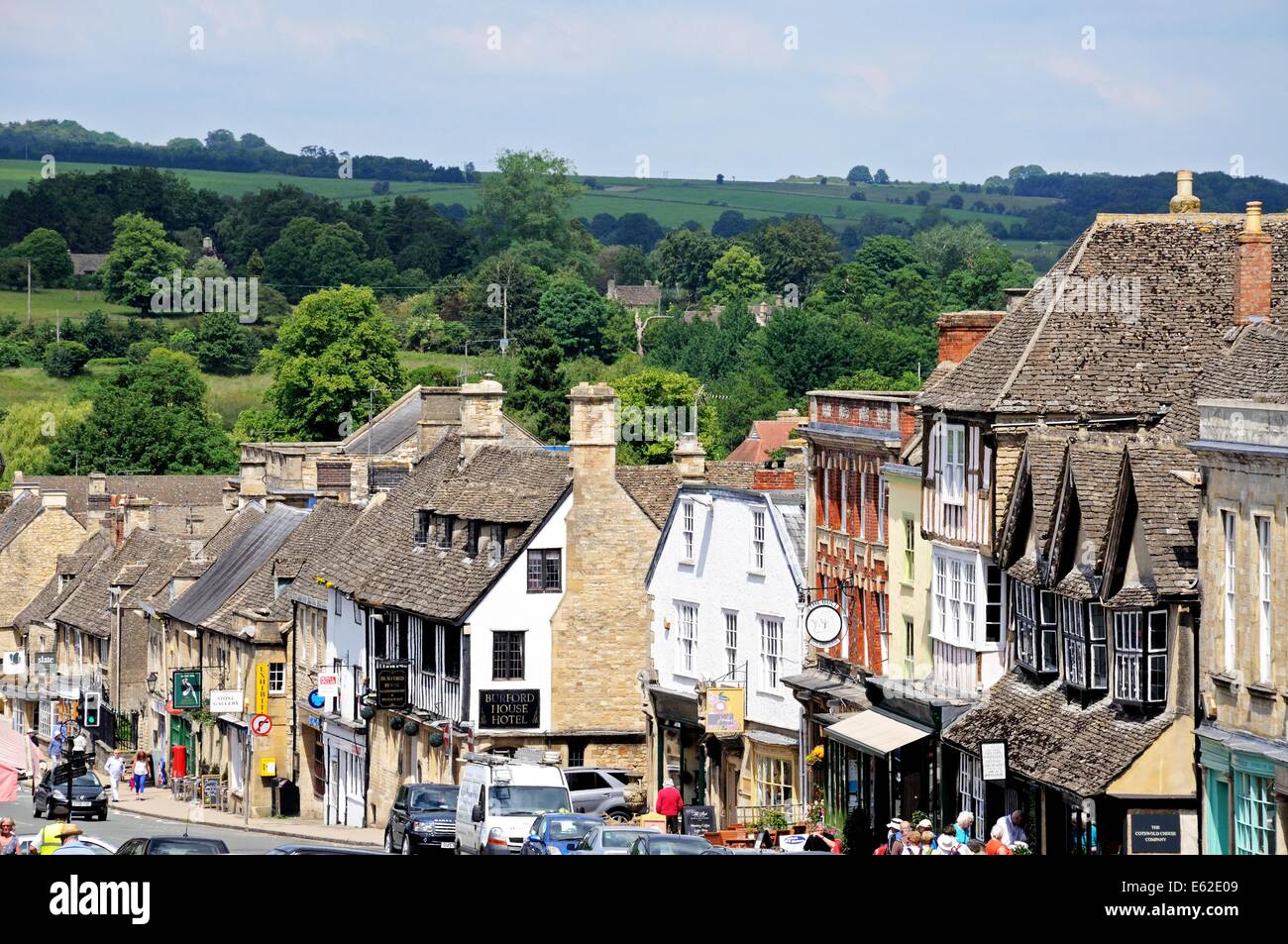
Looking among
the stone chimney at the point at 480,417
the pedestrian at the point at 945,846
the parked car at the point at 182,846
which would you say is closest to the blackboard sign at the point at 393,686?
the stone chimney at the point at 480,417

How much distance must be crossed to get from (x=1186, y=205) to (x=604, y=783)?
19912mm

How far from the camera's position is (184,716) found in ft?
287

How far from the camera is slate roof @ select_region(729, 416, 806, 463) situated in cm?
13925

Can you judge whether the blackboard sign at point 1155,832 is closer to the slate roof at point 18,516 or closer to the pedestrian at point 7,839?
the pedestrian at point 7,839

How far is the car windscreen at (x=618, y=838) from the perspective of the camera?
36750mm

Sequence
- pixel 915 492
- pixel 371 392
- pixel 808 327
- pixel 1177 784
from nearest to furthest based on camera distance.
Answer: pixel 1177 784 < pixel 915 492 < pixel 371 392 < pixel 808 327

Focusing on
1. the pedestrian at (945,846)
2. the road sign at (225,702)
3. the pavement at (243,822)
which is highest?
the pedestrian at (945,846)

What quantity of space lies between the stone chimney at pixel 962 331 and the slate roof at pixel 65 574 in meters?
61.8

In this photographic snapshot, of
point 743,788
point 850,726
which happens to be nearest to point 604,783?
point 743,788

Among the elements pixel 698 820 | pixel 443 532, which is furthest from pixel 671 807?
pixel 443 532

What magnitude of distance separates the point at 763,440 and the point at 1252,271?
10057 centimetres

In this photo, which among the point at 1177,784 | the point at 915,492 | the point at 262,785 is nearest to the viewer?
the point at 1177,784

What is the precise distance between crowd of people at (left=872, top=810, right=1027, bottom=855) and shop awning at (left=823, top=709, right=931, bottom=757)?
565 centimetres

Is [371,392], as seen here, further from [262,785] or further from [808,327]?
[262,785]
